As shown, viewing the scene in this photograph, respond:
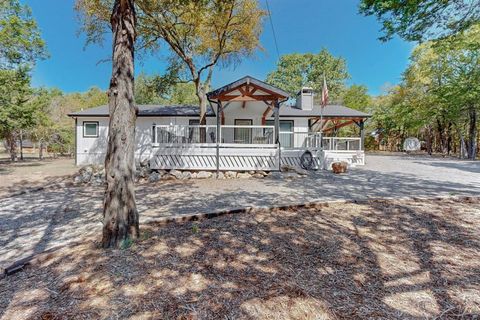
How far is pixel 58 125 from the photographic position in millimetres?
21859

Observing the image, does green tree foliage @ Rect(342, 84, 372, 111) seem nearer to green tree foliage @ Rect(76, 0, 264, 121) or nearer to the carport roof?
the carport roof

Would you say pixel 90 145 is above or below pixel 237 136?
below

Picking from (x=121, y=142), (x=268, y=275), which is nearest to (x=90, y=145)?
(x=121, y=142)

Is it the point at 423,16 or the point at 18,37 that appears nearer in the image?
the point at 423,16

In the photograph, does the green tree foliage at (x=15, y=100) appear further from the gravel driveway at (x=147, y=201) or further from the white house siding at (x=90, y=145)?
the gravel driveway at (x=147, y=201)

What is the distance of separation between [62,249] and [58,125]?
2384cm

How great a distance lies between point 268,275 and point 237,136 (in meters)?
12.1

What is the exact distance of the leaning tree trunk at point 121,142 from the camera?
3.20m

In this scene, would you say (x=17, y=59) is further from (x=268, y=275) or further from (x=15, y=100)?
(x=268, y=275)

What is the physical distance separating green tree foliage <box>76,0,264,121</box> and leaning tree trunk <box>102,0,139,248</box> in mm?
7178

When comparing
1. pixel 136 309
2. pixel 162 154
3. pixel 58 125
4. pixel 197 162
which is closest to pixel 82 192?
pixel 162 154

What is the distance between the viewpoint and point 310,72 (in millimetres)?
32812

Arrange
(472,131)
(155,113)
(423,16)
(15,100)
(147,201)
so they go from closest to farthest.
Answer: (147,201)
(423,16)
(15,100)
(155,113)
(472,131)

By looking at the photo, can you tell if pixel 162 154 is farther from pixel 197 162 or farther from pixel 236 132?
pixel 236 132
